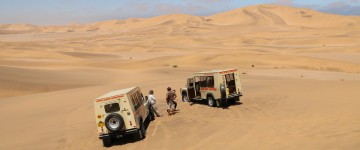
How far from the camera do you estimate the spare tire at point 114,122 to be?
14.6 meters

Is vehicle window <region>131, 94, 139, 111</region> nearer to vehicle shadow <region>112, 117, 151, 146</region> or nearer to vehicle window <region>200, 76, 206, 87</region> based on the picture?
vehicle shadow <region>112, 117, 151, 146</region>

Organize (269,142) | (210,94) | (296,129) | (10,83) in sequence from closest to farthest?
(269,142) → (296,129) → (210,94) → (10,83)

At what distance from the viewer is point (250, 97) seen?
78.1ft

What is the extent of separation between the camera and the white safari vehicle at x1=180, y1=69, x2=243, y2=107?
20500 millimetres

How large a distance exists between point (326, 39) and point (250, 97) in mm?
Result: 73374

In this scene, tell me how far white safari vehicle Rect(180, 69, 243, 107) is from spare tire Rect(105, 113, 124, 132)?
7.08m

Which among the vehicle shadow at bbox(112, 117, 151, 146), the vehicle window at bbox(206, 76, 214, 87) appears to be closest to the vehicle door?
the vehicle window at bbox(206, 76, 214, 87)

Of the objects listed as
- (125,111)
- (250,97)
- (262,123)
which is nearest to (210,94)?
(250,97)

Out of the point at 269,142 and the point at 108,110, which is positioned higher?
the point at 108,110

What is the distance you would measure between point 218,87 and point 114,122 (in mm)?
7280

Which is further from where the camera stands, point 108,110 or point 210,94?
point 210,94

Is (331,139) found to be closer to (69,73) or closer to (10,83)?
(10,83)

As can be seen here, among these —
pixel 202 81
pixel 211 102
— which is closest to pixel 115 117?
pixel 211 102

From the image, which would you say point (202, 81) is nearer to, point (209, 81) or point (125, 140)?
point (209, 81)
